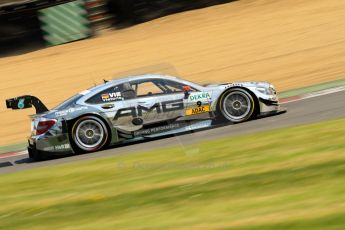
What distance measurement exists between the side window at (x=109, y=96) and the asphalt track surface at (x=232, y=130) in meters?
0.87

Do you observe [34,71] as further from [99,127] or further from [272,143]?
[272,143]

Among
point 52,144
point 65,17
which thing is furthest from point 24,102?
point 65,17

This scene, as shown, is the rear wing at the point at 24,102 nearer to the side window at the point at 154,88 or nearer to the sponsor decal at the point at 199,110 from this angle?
the side window at the point at 154,88

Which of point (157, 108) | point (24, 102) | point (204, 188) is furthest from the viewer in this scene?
point (24, 102)

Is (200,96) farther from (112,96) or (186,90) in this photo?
(112,96)

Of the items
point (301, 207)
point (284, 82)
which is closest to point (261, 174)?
point (301, 207)

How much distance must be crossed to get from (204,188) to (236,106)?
4951 mm

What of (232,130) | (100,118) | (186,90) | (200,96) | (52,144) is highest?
(186,90)

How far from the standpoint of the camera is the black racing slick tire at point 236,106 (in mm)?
11906

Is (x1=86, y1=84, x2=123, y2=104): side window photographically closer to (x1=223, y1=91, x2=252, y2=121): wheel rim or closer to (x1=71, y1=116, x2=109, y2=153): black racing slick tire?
(x1=71, y1=116, x2=109, y2=153): black racing slick tire

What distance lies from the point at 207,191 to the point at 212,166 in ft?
4.16

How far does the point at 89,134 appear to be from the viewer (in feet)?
39.1

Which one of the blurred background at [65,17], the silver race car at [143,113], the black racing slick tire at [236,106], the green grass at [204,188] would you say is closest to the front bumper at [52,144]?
the silver race car at [143,113]

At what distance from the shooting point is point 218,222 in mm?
5906
